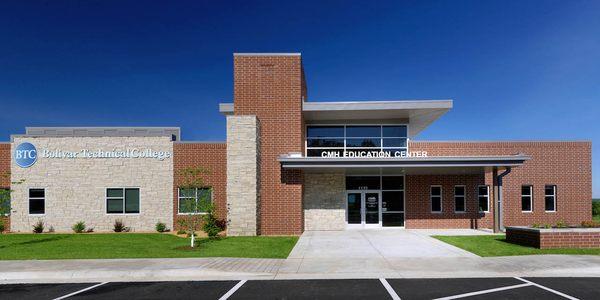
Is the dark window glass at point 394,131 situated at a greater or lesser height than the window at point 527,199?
greater

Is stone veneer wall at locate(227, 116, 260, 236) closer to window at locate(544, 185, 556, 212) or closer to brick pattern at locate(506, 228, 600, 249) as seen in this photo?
Answer: brick pattern at locate(506, 228, 600, 249)

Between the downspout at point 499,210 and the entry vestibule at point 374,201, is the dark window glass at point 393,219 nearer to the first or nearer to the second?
the entry vestibule at point 374,201

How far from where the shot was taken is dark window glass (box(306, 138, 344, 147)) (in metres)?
22.2

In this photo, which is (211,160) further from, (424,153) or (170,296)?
(170,296)

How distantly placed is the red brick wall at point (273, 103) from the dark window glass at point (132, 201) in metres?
7.15

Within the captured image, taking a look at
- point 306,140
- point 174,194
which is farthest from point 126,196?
point 306,140

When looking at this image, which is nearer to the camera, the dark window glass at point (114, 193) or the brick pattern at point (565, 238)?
the brick pattern at point (565, 238)

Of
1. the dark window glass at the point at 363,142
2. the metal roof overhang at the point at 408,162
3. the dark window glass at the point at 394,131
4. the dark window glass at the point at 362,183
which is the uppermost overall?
the dark window glass at the point at 394,131

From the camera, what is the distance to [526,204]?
2258cm

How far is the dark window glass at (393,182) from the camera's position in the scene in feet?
72.9

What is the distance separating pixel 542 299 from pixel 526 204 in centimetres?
1664

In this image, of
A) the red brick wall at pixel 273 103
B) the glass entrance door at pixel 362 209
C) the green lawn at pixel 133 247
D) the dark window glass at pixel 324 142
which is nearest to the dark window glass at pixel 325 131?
the dark window glass at pixel 324 142

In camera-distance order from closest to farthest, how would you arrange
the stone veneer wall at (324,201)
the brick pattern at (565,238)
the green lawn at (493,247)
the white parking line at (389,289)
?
the white parking line at (389,289), the green lawn at (493,247), the brick pattern at (565,238), the stone veneer wall at (324,201)

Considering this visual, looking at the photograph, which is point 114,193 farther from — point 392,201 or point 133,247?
point 392,201
